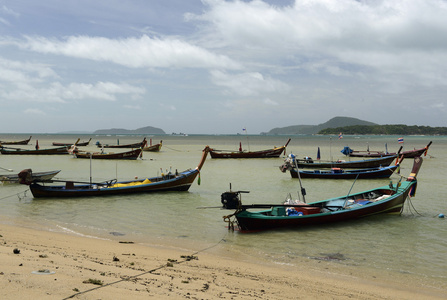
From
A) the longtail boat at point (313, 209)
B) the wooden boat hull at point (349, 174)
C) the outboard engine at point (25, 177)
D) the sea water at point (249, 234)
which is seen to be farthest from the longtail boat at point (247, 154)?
the longtail boat at point (313, 209)

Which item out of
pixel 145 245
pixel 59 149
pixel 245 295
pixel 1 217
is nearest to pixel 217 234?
pixel 145 245

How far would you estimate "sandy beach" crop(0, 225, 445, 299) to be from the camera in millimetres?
6062

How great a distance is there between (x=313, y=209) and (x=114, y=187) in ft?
33.3

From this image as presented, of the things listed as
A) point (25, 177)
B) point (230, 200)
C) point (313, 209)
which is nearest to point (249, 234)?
point (230, 200)

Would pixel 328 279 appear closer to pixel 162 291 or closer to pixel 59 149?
pixel 162 291

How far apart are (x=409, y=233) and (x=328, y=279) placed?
19.3 feet

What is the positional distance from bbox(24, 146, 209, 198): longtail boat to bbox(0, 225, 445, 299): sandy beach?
825 centimetres

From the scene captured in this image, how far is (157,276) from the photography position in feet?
24.4

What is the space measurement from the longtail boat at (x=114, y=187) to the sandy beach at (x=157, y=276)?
8246 millimetres

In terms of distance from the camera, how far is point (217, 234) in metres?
12.6

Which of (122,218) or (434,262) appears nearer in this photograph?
(434,262)

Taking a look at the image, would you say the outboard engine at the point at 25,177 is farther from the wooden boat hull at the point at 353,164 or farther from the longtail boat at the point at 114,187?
the wooden boat hull at the point at 353,164

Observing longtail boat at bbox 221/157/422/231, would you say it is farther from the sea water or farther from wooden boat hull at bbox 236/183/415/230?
the sea water

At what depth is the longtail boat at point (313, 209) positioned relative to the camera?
41.9 ft
